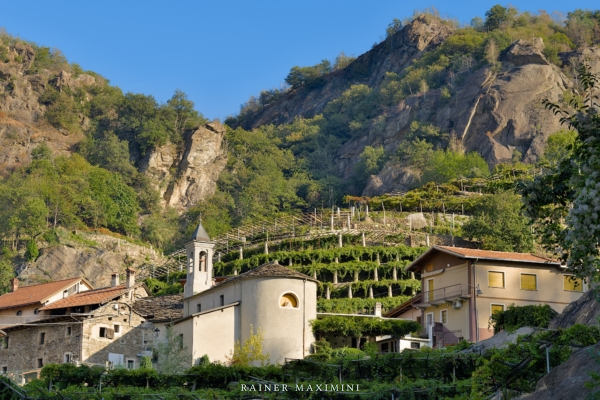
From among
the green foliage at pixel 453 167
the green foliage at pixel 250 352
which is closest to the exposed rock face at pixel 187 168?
the green foliage at pixel 453 167

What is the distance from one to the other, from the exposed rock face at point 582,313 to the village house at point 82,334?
91.4 ft

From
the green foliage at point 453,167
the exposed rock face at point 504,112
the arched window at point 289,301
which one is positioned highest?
the exposed rock face at point 504,112

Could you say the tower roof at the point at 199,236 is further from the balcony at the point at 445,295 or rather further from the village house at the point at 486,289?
the village house at the point at 486,289

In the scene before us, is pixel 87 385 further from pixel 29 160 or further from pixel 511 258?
pixel 29 160

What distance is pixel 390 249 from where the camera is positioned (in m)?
72.1

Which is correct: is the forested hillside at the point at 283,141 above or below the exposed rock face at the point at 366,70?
below

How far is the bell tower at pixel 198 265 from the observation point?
58.0 m

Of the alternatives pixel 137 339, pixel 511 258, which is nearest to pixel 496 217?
pixel 511 258

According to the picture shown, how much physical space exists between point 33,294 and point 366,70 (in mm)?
122058

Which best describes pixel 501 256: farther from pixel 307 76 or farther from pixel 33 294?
pixel 307 76

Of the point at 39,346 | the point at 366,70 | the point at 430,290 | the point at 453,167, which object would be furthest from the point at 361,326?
the point at 366,70

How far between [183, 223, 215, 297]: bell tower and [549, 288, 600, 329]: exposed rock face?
29503mm

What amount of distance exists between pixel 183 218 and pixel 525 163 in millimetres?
43285

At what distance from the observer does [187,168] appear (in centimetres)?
12794
